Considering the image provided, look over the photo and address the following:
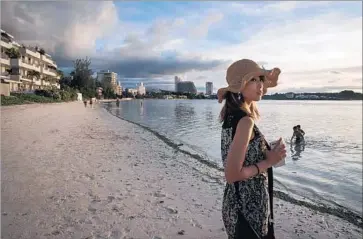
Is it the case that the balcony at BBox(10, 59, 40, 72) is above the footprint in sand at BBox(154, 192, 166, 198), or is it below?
above

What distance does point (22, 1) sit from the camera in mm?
6145

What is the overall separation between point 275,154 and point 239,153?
11.8 inches

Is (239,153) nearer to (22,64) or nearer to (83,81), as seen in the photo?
(22,64)

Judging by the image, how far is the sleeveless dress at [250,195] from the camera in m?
2.24

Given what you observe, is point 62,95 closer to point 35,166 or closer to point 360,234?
point 35,166

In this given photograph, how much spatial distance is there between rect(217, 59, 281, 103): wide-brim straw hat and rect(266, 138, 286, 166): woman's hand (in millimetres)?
453

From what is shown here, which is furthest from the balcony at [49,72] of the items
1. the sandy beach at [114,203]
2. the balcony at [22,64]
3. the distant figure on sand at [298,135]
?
the sandy beach at [114,203]

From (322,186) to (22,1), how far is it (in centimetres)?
936

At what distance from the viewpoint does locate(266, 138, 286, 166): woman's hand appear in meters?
2.21

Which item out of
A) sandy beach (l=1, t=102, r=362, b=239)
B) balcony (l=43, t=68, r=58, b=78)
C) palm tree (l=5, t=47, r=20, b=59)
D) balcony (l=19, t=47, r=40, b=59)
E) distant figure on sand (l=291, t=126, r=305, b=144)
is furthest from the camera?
balcony (l=43, t=68, r=58, b=78)

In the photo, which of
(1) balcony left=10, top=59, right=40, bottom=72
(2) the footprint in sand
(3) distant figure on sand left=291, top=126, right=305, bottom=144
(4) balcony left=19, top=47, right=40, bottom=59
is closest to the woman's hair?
(2) the footprint in sand

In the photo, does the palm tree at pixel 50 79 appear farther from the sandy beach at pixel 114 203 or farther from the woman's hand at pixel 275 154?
the woman's hand at pixel 275 154

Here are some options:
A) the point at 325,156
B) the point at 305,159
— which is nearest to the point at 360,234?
the point at 305,159

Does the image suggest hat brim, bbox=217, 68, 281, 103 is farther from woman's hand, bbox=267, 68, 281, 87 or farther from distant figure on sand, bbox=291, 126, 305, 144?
distant figure on sand, bbox=291, 126, 305, 144
